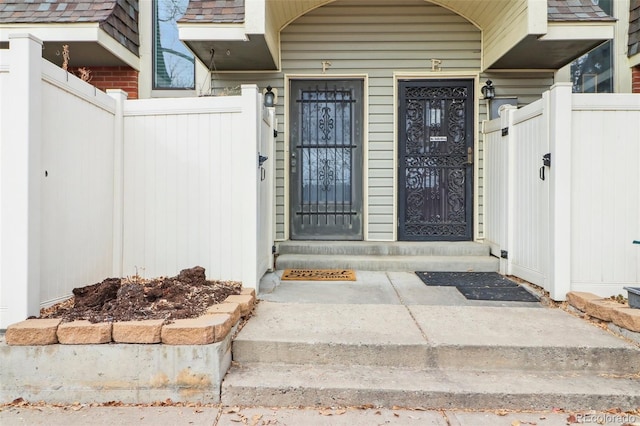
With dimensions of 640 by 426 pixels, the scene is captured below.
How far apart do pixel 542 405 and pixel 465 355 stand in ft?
1.49

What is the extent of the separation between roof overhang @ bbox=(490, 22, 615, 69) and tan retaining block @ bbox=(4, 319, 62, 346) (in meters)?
4.82

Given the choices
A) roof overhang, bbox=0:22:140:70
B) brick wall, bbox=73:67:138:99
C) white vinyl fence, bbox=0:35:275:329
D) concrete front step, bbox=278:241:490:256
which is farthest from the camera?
brick wall, bbox=73:67:138:99

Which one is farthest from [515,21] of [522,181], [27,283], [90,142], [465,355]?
[27,283]

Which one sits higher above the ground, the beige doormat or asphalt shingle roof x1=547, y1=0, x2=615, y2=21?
asphalt shingle roof x1=547, y1=0, x2=615, y2=21

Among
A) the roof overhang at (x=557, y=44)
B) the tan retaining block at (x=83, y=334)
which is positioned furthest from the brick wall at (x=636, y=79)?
the tan retaining block at (x=83, y=334)

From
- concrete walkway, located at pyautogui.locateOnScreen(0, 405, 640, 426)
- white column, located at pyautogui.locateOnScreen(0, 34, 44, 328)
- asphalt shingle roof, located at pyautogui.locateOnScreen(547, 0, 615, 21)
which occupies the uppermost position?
asphalt shingle roof, located at pyautogui.locateOnScreen(547, 0, 615, 21)

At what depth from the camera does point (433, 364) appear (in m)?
2.42

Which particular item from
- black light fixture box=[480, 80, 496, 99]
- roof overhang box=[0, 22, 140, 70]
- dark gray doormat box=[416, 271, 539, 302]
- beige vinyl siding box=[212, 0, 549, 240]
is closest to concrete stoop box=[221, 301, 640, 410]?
dark gray doormat box=[416, 271, 539, 302]

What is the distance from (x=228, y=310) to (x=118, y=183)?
1679mm

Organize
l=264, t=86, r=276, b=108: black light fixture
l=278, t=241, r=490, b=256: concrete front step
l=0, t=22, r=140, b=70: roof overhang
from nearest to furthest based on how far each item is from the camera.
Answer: l=0, t=22, r=140, b=70: roof overhang < l=278, t=241, r=490, b=256: concrete front step < l=264, t=86, r=276, b=108: black light fixture

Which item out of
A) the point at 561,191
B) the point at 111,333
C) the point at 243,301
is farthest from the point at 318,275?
the point at 561,191

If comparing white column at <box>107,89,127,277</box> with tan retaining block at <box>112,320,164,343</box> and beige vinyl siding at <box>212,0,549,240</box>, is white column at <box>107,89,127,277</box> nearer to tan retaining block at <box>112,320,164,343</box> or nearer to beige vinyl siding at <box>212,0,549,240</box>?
tan retaining block at <box>112,320,164,343</box>

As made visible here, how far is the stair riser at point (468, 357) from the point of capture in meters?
2.40

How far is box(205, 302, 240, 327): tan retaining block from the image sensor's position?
8.24 ft
